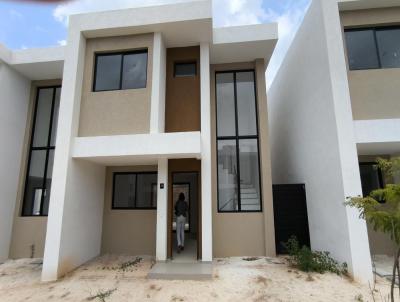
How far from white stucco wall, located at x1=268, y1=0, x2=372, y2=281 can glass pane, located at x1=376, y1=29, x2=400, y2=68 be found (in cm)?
133

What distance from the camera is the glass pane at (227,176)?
7.31 metres

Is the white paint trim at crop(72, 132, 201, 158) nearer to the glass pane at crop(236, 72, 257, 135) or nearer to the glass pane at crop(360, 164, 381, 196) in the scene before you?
the glass pane at crop(236, 72, 257, 135)

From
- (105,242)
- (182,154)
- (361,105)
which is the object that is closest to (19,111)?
(105,242)

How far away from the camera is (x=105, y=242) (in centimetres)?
762

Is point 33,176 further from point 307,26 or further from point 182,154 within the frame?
point 307,26

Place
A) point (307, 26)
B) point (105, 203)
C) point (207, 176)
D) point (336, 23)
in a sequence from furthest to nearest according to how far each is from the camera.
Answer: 1. point (105, 203)
2. point (307, 26)
3. point (207, 176)
4. point (336, 23)

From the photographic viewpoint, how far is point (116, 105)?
21.6ft

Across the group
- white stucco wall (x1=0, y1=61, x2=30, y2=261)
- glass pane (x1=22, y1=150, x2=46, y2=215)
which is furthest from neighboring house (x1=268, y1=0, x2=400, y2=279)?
white stucco wall (x1=0, y1=61, x2=30, y2=261)

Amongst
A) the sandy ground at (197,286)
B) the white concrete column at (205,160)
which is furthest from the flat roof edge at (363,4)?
the sandy ground at (197,286)

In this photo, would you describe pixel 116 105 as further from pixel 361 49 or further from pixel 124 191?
pixel 361 49

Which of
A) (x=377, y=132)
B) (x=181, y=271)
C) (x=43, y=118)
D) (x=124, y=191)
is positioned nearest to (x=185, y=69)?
(x=124, y=191)

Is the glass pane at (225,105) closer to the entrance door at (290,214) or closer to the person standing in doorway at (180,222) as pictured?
the entrance door at (290,214)

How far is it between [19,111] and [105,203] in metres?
3.97

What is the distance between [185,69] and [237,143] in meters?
2.75
